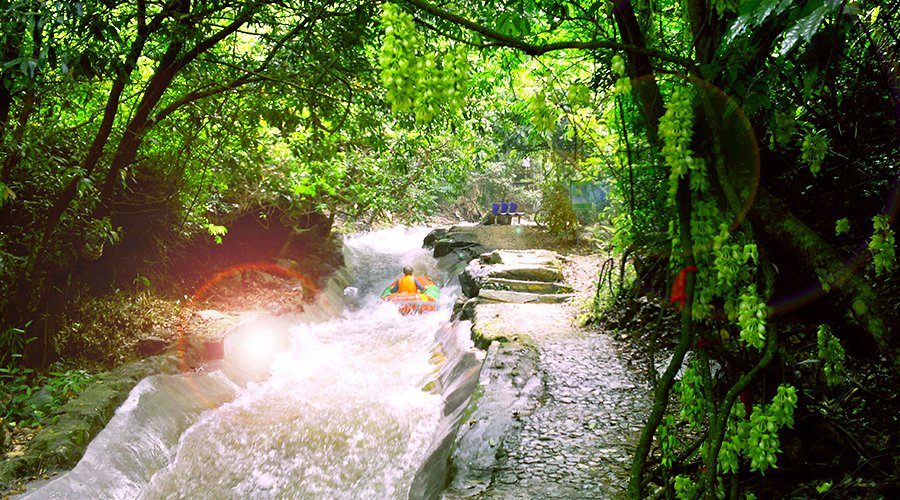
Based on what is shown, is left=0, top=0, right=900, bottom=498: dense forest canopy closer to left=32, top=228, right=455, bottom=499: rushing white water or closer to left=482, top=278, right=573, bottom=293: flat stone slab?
left=32, top=228, right=455, bottom=499: rushing white water

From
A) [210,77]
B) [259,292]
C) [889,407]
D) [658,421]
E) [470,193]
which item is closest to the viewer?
[658,421]

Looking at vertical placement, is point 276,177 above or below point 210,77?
below

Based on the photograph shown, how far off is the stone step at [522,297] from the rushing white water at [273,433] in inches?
59.6

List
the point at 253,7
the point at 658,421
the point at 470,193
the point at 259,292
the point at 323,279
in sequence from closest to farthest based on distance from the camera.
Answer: the point at 658,421
the point at 253,7
the point at 259,292
the point at 323,279
the point at 470,193

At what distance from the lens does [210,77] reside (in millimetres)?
6742

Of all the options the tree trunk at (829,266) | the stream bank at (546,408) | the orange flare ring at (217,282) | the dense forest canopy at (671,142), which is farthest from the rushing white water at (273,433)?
the tree trunk at (829,266)

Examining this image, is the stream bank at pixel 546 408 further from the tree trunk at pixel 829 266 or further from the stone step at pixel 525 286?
the tree trunk at pixel 829 266

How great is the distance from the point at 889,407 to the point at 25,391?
737cm

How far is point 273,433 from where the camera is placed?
6906 millimetres

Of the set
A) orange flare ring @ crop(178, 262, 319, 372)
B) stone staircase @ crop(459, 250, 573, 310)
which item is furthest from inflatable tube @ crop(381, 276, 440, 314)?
orange flare ring @ crop(178, 262, 319, 372)

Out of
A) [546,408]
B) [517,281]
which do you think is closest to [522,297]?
[517,281]

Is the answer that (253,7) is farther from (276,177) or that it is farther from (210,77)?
(276,177)

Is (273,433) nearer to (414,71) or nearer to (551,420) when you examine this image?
(551,420)

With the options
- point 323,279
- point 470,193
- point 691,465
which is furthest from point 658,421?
point 470,193
